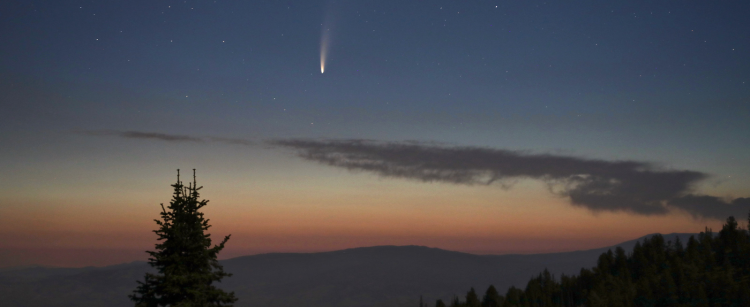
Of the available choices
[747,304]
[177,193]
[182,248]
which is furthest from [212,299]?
[747,304]

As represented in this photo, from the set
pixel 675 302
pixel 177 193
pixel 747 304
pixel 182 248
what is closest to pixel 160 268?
pixel 182 248

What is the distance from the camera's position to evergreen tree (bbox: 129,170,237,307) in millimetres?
26734

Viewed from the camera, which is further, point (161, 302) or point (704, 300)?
point (704, 300)

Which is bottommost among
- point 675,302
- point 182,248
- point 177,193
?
point 675,302

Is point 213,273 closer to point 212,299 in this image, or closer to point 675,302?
point 212,299

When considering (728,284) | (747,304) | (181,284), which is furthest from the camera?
(728,284)

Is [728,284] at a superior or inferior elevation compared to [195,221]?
inferior

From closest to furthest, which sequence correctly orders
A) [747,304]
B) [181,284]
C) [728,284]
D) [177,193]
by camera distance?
1. [181,284]
2. [177,193]
3. [747,304]
4. [728,284]

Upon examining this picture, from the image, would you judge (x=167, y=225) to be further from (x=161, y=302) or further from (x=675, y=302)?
(x=675, y=302)

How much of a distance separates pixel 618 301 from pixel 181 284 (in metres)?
205

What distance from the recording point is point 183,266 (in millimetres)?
27234

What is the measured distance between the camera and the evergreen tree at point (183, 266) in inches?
1053

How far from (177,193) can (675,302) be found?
21545 cm

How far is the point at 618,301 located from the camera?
655 feet
